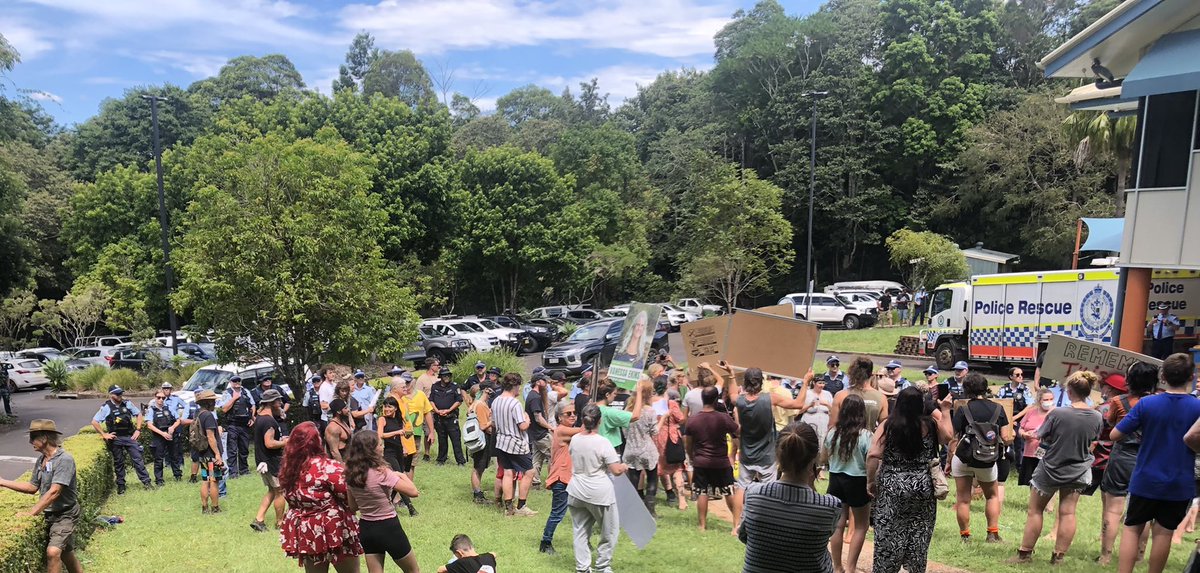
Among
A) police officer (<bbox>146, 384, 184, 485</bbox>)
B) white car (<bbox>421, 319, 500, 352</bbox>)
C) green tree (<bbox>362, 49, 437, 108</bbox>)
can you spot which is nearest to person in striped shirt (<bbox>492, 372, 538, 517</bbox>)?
police officer (<bbox>146, 384, 184, 485</bbox>)

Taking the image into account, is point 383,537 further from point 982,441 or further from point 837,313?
point 837,313

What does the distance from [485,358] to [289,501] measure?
13.5 metres

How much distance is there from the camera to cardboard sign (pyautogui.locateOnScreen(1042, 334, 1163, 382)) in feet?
24.3

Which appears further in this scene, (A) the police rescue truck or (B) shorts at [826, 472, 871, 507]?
(A) the police rescue truck

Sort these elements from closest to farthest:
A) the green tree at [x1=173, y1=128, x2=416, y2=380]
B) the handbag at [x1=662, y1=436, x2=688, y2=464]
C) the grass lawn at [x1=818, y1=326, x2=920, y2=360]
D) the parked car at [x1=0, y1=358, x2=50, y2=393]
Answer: the handbag at [x1=662, y1=436, x2=688, y2=464] → the green tree at [x1=173, y1=128, x2=416, y2=380] → the grass lawn at [x1=818, y1=326, x2=920, y2=360] → the parked car at [x1=0, y1=358, x2=50, y2=393]

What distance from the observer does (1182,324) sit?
44.3 ft

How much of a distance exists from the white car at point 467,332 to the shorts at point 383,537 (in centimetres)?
2121

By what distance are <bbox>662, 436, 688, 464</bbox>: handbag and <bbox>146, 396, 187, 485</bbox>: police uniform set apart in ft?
24.7

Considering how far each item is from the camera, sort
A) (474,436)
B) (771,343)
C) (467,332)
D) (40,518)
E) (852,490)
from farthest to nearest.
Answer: (467,332) < (474,436) < (771,343) < (40,518) < (852,490)

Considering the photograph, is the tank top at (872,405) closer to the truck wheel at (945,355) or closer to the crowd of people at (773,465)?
the crowd of people at (773,465)

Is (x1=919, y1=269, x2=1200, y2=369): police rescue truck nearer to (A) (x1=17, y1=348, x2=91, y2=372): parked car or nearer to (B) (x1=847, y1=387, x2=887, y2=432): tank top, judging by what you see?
(B) (x1=847, y1=387, x2=887, y2=432): tank top

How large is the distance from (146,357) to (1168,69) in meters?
26.6

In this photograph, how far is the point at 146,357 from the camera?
24266mm

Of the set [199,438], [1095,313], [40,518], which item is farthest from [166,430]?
[1095,313]
